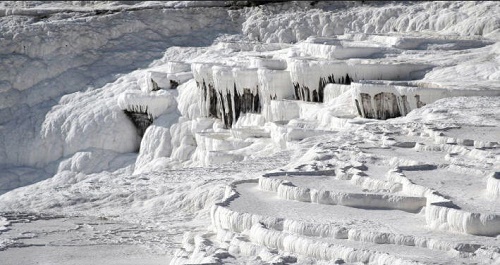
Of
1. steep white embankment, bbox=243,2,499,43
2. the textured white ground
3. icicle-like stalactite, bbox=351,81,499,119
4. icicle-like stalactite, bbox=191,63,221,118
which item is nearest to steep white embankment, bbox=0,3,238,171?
the textured white ground

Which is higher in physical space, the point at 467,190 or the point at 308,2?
the point at 308,2

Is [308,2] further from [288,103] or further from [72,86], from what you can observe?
[288,103]

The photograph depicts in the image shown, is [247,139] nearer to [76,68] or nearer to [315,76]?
[315,76]

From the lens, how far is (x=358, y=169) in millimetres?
13805

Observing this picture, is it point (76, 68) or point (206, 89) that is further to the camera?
point (76, 68)

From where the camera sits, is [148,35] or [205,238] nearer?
[205,238]

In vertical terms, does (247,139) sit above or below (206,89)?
below

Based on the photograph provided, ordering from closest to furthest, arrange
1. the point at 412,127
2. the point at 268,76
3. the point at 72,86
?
the point at 412,127 → the point at 268,76 → the point at 72,86

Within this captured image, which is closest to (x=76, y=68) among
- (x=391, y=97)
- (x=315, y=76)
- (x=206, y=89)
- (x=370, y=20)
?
(x=206, y=89)

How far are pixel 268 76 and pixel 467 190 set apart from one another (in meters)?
11.7

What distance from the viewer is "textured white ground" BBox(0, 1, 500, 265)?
1152cm

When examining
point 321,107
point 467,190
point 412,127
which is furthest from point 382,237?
point 321,107

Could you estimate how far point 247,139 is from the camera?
72.1 ft

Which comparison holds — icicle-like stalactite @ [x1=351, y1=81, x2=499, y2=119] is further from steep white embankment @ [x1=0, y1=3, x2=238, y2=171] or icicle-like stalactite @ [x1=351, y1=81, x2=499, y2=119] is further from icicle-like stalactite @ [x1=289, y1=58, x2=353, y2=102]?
steep white embankment @ [x1=0, y1=3, x2=238, y2=171]
